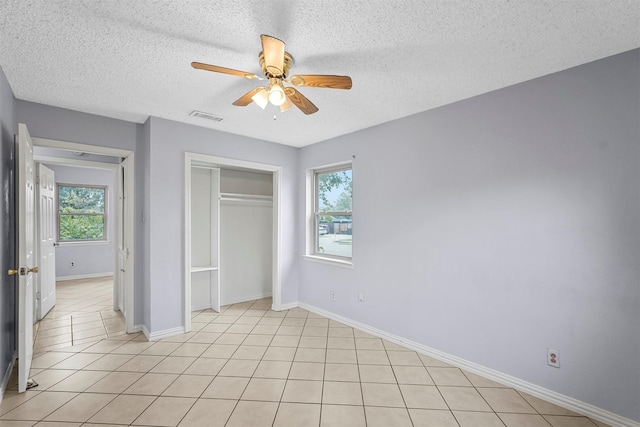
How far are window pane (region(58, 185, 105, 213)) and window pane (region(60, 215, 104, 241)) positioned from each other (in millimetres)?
153

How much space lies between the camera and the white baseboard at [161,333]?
333 centimetres

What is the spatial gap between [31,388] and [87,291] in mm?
3673

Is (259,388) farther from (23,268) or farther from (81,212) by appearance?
(81,212)

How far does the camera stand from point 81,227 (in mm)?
6684

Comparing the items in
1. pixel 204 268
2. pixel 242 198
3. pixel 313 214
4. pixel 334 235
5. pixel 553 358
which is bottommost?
pixel 553 358

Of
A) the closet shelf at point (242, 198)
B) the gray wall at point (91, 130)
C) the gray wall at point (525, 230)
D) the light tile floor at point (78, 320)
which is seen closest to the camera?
the gray wall at point (525, 230)

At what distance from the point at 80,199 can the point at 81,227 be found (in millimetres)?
617

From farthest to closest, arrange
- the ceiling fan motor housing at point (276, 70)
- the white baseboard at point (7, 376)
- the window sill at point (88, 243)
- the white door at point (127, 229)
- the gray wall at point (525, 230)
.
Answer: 1. the window sill at point (88, 243)
2. the white door at point (127, 229)
3. the white baseboard at point (7, 376)
4. the gray wall at point (525, 230)
5. the ceiling fan motor housing at point (276, 70)

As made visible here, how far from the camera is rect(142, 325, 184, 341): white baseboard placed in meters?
3.33

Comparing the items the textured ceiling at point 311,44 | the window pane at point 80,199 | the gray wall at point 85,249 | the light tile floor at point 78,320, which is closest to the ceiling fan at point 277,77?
the textured ceiling at point 311,44

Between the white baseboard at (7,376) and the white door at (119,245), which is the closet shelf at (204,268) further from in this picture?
the white baseboard at (7,376)

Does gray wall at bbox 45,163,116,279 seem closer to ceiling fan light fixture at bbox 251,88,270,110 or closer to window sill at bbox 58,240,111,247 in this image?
window sill at bbox 58,240,111,247

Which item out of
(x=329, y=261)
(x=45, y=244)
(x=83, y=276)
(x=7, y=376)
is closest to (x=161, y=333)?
(x=7, y=376)

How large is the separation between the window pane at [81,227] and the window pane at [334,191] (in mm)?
5483
